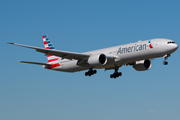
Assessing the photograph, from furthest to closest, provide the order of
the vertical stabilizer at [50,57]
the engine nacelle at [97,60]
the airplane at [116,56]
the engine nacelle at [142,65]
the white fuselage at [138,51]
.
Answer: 1. the vertical stabilizer at [50,57]
2. the engine nacelle at [142,65]
3. the engine nacelle at [97,60]
4. the airplane at [116,56]
5. the white fuselage at [138,51]

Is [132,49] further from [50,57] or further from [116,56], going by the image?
[50,57]

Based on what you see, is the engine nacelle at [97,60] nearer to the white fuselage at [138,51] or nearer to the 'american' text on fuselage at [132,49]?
the white fuselage at [138,51]

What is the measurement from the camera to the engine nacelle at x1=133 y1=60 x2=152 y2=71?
4938 cm

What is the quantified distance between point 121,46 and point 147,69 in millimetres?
6874

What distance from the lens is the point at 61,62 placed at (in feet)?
169

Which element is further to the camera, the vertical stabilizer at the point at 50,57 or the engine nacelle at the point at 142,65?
the vertical stabilizer at the point at 50,57

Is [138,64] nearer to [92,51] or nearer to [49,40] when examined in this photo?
[92,51]

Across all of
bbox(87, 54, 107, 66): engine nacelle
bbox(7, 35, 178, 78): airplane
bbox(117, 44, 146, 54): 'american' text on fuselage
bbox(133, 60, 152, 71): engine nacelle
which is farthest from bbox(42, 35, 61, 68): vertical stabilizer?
bbox(133, 60, 152, 71): engine nacelle

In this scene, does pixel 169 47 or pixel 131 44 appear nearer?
pixel 169 47

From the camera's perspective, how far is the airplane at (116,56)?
42544 millimetres

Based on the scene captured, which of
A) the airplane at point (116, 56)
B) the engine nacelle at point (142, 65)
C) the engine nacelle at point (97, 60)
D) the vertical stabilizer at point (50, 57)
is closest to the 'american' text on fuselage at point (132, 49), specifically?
the airplane at point (116, 56)

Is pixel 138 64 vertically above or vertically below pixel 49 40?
below

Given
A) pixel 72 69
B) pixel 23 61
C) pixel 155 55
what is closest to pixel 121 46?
pixel 155 55

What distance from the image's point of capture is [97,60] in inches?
1748
